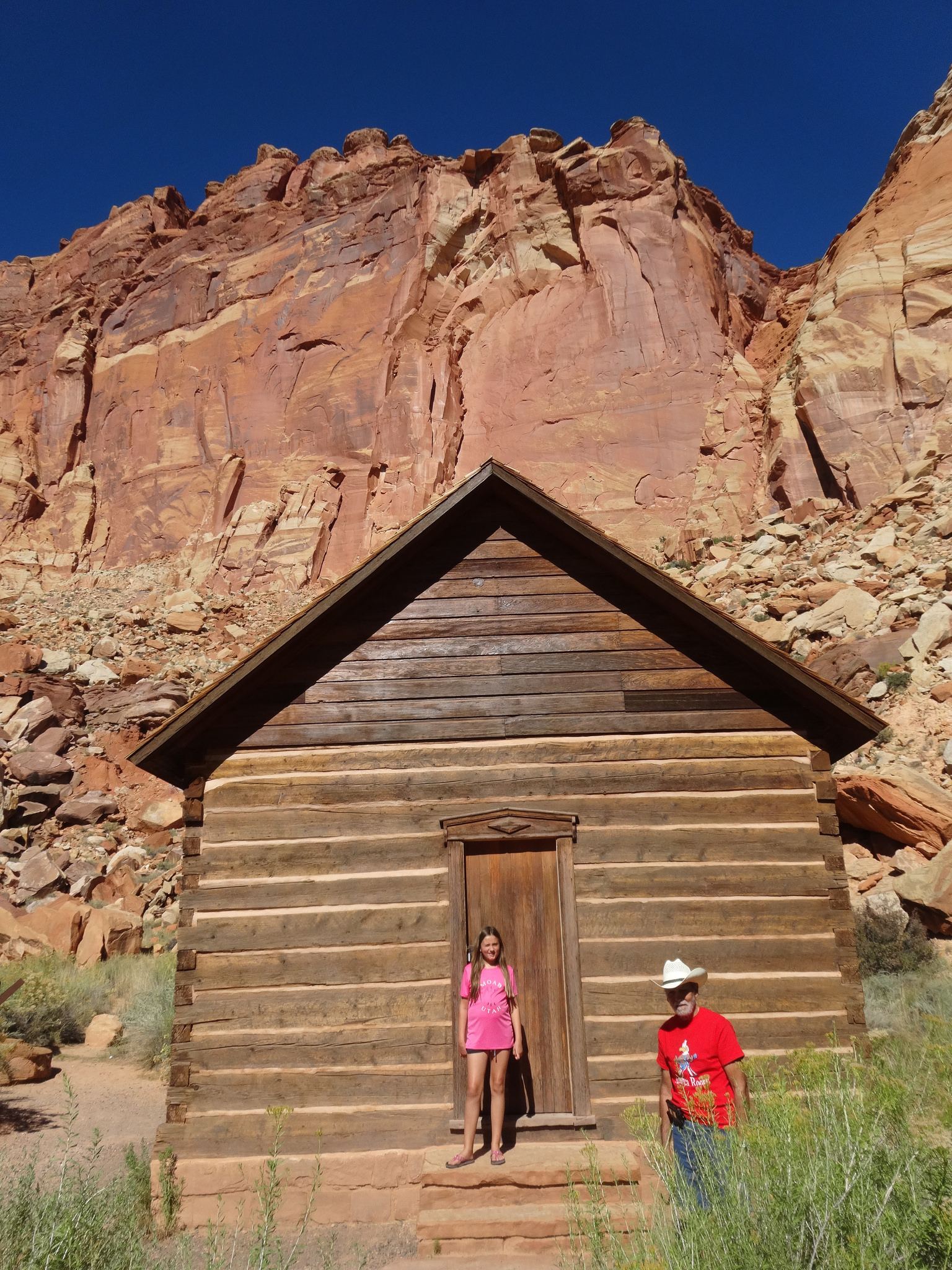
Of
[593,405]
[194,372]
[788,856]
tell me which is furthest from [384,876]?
[194,372]

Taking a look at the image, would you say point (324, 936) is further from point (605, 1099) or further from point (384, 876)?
point (605, 1099)

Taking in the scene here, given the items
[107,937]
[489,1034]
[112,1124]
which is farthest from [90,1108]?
[107,937]

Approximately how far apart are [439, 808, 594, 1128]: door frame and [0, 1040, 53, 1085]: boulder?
665 cm

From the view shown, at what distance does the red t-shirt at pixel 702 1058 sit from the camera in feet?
14.5

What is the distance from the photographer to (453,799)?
6562 mm

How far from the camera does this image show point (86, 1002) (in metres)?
12.1

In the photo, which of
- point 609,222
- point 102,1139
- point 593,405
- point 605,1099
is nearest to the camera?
point 605,1099

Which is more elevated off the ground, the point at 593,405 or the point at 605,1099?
the point at 593,405

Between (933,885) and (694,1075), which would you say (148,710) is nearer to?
(933,885)

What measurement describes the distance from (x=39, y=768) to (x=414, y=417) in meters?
26.4

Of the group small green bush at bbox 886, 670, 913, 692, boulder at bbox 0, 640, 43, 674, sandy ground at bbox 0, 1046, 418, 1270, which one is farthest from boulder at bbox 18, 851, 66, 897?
small green bush at bbox 886, 670, 913, 692

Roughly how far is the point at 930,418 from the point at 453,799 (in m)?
30.6

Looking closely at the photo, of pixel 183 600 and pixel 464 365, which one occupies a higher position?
pixel 464 365

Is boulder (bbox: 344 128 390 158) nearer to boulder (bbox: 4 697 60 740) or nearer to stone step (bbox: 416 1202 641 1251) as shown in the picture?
boulder (bbox: 4 697 60 740)
